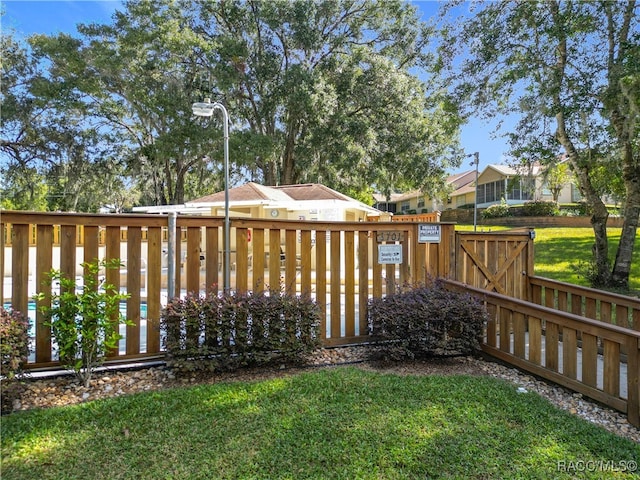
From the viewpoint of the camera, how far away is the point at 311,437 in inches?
90.5

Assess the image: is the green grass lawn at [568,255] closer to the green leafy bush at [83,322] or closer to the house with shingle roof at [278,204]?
the house with shingle roof at [278,204]

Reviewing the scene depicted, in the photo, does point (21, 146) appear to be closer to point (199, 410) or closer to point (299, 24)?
point (299, 24)

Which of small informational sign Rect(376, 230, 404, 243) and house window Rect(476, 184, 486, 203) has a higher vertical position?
house window Rect(476, 184, 486, 203)

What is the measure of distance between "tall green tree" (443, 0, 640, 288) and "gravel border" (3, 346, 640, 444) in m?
5.39

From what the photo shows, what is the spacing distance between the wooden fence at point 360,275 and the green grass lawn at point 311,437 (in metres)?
0.56

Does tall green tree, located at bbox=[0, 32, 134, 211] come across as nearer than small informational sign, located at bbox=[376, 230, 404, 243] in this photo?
No

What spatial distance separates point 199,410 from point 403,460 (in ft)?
4.56

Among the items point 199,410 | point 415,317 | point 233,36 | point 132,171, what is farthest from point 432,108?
point 199,410

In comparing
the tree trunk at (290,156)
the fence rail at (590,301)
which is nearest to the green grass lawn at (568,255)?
the fence rail at (590,301)

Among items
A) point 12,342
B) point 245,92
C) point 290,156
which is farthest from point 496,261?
point 245,92

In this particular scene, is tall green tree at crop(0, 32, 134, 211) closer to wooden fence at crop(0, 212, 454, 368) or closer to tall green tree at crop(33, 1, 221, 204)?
tall green tree at crop(33, 1, 221, 204)

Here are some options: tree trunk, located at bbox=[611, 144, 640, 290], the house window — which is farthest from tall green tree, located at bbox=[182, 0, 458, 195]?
the house window

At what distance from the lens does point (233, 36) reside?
16031mm

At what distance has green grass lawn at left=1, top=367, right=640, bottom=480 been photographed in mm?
2031
